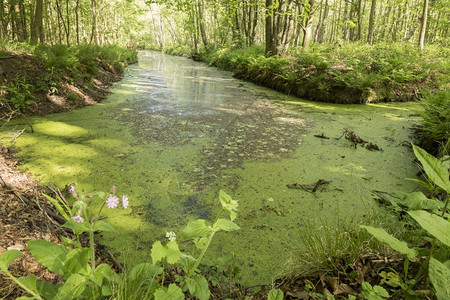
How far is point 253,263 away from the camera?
4.74 ft

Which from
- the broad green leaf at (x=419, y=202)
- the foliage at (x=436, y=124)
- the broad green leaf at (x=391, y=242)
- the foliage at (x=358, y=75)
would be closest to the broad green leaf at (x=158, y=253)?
the broad green leaf at (x=391, y=242)

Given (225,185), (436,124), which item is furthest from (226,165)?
(436,124)

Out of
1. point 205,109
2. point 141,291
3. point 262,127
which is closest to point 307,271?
point 141,291

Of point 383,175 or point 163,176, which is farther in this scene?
point 383,175

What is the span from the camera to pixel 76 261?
79 centimetres

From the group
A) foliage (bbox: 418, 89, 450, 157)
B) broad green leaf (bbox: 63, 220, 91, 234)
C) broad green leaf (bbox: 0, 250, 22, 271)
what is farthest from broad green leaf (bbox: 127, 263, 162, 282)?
foliage (bbox: 418, 89, 450, 157)

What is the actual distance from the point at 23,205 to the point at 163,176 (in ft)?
3.33

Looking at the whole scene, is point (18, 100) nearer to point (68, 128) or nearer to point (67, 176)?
point (68, 128)

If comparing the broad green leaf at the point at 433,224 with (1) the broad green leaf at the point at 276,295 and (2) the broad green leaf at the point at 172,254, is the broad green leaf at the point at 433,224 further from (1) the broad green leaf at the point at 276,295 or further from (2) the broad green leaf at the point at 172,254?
(2) the broad green leaf at the point at 172,254

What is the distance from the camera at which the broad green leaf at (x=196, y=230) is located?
0.89m

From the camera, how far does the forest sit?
36.7 inches

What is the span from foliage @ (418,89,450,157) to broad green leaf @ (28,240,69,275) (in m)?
3.29

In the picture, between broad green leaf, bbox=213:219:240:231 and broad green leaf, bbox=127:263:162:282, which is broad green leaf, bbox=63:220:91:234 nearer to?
broad green leaf, bbox=127:263:162:282

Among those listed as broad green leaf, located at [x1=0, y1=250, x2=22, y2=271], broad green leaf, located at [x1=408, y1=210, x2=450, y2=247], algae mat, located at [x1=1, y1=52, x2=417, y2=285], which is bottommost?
algae mat, located at [x1=1, y1=52, x2=417, y2=285]
